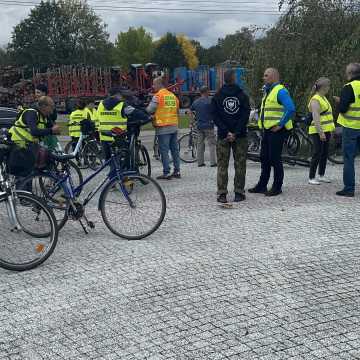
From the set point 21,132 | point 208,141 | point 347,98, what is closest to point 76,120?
Result: point 208,141

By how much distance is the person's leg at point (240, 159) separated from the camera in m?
7.53

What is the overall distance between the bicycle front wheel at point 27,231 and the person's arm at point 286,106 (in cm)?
407

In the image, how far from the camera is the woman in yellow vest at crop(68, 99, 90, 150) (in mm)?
12227

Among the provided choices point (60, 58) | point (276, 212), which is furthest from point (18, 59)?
point (276, 212)

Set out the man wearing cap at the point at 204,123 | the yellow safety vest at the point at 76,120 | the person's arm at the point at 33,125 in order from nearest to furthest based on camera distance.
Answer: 1. the person's arm at the point at 33,125
2. the man wearing cap at the point at 204,123
3. the yellow safety vest at the point at 76,120

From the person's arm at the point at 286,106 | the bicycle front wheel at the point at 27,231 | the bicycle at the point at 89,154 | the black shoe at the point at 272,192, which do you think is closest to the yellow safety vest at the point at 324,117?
the person's arm at the point at 286,106

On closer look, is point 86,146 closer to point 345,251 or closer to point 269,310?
point 345,251

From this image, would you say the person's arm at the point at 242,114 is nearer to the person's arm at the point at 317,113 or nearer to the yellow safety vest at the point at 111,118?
the person's arm at the point at 317,113

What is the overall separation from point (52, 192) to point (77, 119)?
661 centimetres

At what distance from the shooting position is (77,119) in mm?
12320

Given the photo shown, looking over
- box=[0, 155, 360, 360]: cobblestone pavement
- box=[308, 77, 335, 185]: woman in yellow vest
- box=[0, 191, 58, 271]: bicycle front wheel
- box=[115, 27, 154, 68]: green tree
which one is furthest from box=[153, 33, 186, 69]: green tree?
box=[0, 191, 58, 271]: bicycle front wheel

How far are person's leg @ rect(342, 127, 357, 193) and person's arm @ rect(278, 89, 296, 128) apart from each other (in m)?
0.87

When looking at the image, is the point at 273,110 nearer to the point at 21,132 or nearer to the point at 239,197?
the point at 239,197

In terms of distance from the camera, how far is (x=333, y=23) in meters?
13.3
